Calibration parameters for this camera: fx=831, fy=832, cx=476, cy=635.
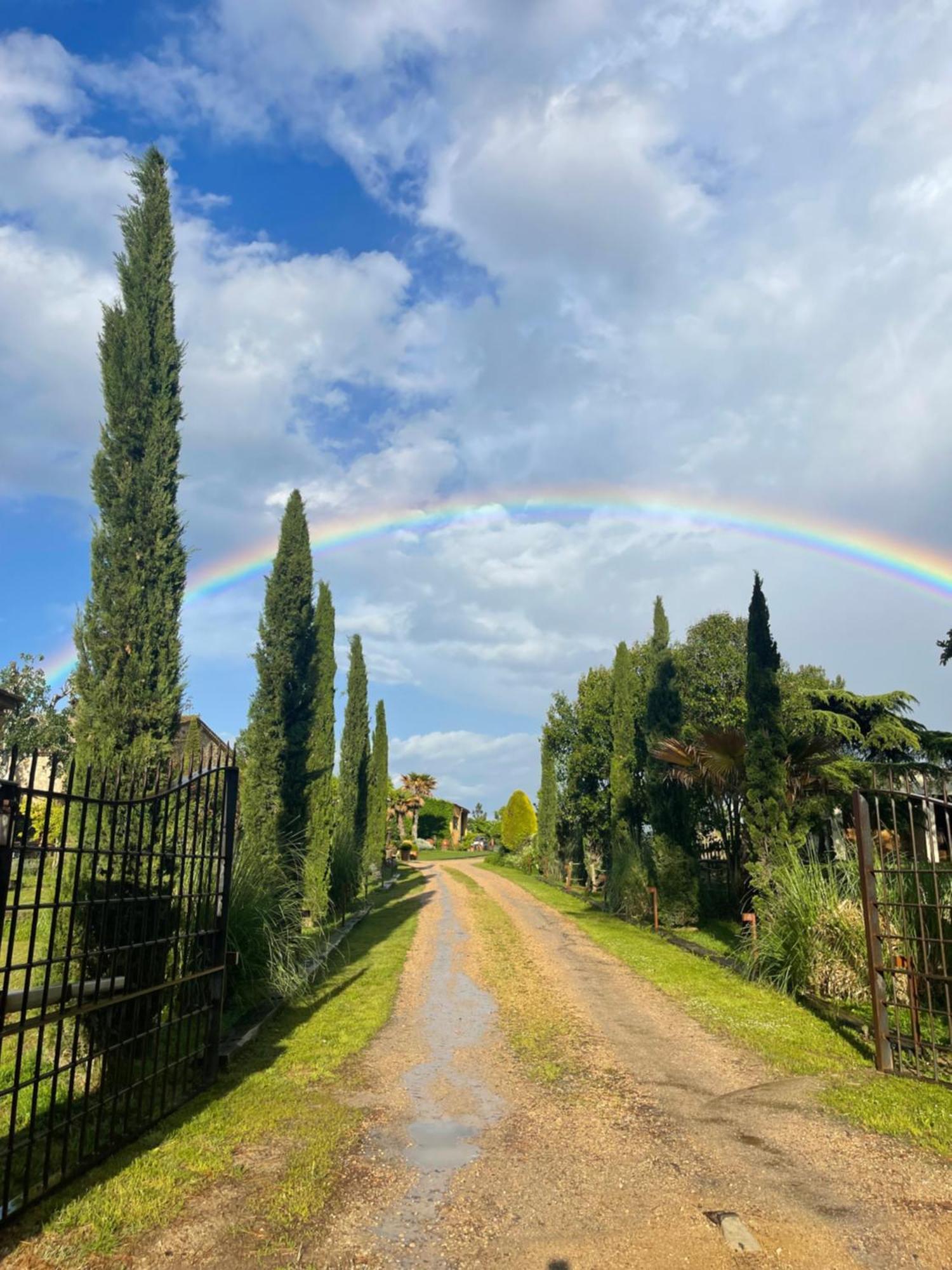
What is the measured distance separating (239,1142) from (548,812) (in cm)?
3142

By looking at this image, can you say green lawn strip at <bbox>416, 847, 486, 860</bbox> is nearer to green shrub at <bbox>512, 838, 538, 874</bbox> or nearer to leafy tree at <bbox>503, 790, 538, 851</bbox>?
leafy tree at <bbox>503, 790, 538, 851</bbox>

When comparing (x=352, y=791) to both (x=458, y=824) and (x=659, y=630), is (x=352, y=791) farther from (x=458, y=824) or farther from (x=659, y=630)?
(x=458, y=824)

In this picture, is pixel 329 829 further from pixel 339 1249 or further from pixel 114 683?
pixel 339 1249

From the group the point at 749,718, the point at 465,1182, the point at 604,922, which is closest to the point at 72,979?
the point at 465,1182

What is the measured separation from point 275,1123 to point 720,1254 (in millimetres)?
2973

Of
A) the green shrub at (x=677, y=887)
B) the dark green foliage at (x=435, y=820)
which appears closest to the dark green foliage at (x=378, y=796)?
the green shrub at (x=677, y=887)

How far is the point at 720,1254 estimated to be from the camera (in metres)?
3.59

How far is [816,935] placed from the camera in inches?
380

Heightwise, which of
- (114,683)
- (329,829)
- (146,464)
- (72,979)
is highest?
(146,464)

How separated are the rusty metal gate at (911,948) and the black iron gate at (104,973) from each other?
17.5 feet

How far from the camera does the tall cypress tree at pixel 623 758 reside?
2248 centimetres

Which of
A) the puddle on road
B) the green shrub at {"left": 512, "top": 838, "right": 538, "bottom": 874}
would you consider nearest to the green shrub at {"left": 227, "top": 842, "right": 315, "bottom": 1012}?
the puddle on road

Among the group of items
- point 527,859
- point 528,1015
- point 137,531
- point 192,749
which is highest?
point 137,531

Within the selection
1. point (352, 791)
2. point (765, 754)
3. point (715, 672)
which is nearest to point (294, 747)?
point (765, 754)
